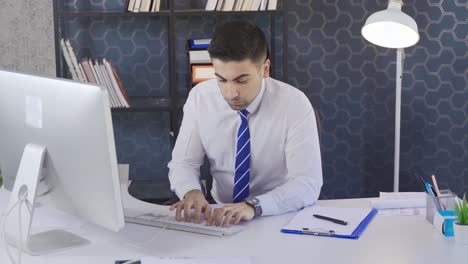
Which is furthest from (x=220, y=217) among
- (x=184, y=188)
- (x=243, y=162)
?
(x=243, y=162)

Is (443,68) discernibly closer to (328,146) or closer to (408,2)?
(408,2)

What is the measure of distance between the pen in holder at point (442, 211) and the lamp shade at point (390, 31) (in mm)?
1258

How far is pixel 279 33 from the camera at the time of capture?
3922 mm

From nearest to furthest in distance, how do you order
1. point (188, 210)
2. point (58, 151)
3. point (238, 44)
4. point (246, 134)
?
point (58, 151), point (188, 210), point (238, 44), point (246, 134)

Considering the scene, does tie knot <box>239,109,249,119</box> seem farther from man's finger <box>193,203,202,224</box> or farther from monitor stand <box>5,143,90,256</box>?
monitor stand <box>5,143,90,256</box>

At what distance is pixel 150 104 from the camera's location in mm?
3781

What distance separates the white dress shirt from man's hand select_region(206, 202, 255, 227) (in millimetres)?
326

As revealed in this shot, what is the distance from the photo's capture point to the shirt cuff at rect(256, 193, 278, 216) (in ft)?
7.29

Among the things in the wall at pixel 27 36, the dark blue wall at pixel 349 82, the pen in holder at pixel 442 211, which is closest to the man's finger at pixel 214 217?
the pen in holder at pixel 442 211

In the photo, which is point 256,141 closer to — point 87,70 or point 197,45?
point 197,45

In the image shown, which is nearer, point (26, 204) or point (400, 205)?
point (26, 204)

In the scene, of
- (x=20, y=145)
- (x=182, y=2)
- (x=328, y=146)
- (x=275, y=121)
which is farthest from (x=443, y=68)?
(x=20, y=145)

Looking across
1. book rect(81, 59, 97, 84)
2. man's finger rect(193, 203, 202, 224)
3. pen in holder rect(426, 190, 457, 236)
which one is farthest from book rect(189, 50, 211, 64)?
pen in holder rect(426, 190, 457, 236)

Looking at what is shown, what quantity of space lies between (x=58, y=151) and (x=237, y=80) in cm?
78
